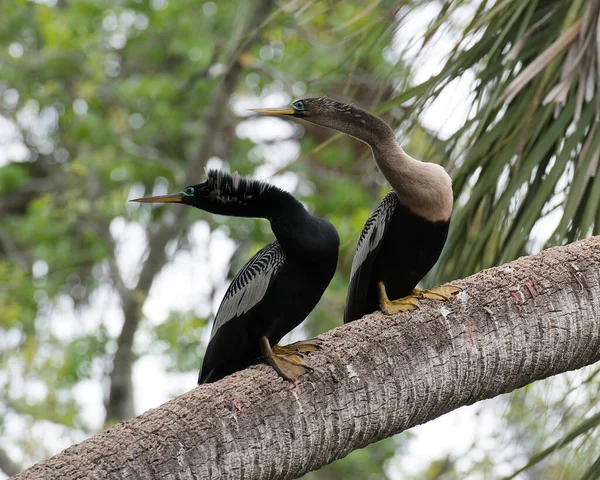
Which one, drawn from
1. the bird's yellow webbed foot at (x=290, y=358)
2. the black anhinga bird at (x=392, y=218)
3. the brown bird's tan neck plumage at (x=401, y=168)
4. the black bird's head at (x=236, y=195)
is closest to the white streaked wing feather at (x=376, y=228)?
the black anhinga bird at (x=392, y=218)

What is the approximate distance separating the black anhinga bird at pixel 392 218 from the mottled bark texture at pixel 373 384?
1.30ft

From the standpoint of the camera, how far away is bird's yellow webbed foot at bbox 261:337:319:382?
188cm

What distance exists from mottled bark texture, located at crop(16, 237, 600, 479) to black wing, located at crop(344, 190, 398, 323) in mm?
777

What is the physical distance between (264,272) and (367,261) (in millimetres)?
409

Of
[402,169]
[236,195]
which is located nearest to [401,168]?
[402,169]

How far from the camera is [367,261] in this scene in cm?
288

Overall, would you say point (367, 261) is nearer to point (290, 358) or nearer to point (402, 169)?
point (402, 169)

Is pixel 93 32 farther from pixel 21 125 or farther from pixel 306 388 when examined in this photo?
pixel 306 388

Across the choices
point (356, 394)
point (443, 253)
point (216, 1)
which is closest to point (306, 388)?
point (356, 394)

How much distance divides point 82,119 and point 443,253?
5.82 meters

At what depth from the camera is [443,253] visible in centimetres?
310

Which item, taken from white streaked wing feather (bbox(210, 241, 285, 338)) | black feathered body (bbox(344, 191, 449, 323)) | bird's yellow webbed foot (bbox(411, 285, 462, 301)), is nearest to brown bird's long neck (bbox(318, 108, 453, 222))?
black feathered body (bbox(344, 191, 449, 323))

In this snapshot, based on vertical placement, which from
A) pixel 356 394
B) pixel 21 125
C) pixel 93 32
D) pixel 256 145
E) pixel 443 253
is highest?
pixel 21 125

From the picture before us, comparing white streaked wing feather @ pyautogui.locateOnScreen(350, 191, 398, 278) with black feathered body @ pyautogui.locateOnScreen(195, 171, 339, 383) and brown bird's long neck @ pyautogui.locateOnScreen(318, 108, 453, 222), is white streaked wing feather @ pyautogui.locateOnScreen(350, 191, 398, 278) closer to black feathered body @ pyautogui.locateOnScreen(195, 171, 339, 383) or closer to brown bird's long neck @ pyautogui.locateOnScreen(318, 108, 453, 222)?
brown bird's long neck @ pyautogui.locateOnScreen(318, 108, 453, 222)
